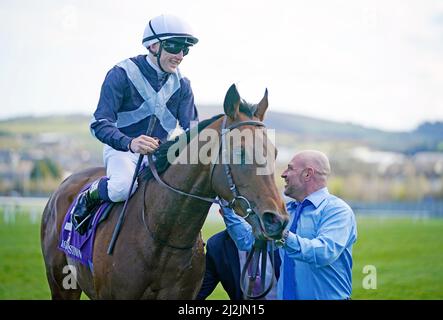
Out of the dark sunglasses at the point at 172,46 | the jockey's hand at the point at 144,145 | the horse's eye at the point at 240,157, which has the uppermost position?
the dark sunglasses at the point at 172,46

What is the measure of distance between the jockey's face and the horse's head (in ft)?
2.62

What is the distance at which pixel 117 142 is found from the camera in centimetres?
411

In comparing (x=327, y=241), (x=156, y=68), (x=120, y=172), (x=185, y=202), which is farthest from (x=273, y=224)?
(x=156, y=68)

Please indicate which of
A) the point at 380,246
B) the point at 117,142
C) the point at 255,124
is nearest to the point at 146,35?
the point at 117,142

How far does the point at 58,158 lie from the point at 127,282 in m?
43.9

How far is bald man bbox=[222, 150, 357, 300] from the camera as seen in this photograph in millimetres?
4047

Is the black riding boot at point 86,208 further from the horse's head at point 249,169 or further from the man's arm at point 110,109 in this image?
the horse's head at point 249,169

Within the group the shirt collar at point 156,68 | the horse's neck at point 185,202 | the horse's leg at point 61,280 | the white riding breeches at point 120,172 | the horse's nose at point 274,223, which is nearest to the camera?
the horse's nose at point 274,223

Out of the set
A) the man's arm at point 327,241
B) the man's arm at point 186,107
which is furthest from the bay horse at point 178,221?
the man's arm at point 186,107

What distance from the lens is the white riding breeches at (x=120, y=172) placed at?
4.13 metres

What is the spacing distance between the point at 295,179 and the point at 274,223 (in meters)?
0.98

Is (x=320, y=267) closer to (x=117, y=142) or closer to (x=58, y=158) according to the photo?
(x=117, y=142)

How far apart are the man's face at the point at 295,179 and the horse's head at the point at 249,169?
28.9 inches

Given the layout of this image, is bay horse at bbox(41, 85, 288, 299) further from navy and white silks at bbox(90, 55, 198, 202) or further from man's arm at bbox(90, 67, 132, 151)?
man's arm at bbox(90, 67, 132, 151)
